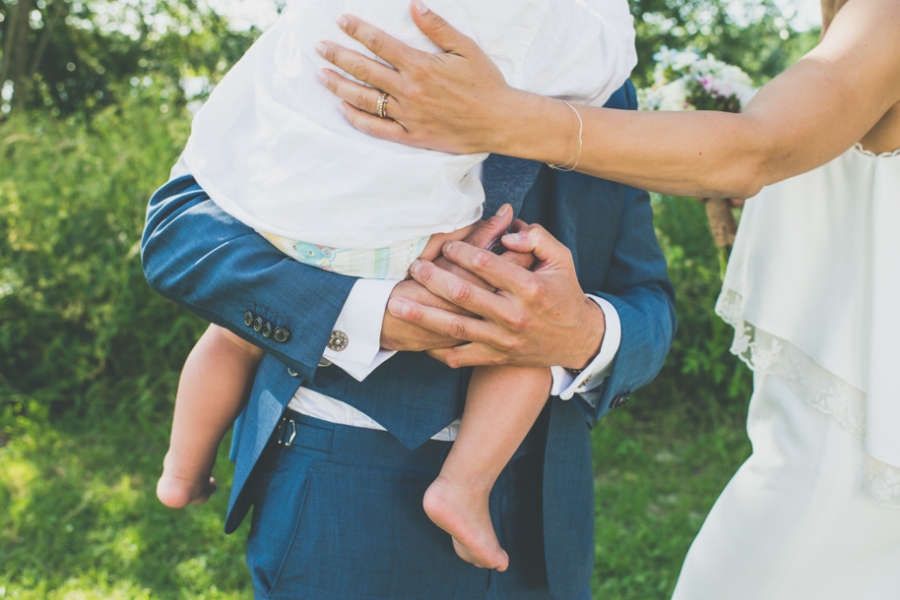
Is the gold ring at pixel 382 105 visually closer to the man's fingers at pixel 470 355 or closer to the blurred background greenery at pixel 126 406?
the man's fingers at pixel 470 355

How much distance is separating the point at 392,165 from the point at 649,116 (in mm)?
469

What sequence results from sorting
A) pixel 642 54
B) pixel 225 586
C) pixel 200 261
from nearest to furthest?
1. pixel 200 261
2. pixel 225 586
3. pixel 642 54

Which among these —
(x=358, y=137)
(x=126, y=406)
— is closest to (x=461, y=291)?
(x=358, y=137)

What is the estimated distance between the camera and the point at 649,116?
141 cm

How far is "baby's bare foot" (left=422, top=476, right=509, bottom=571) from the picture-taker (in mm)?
1453

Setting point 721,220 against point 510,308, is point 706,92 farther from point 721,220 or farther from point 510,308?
point 510,308

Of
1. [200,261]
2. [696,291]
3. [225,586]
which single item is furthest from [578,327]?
[696,291]

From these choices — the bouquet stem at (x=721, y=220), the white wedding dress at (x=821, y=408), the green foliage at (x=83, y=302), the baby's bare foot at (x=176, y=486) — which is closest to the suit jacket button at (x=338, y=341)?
the baby's bare foot at (x=176, y=486)

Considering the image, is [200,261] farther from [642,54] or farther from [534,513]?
[642,54]

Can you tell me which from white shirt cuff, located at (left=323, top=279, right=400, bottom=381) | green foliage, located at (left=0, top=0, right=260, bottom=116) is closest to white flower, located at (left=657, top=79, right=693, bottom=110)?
white shirt cuff, located at (left=323, top=279, right=400, bottom=381)

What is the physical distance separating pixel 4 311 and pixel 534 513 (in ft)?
13.5

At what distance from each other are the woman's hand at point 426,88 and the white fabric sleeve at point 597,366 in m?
0.41

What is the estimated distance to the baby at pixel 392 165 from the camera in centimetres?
138

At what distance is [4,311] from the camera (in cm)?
466
